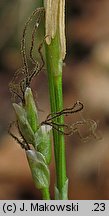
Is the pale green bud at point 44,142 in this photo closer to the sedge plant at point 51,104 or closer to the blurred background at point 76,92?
the sedge plant at point 51,104

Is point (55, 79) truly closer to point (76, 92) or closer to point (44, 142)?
point (44, 142)

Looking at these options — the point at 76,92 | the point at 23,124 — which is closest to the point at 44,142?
the point at 23,124

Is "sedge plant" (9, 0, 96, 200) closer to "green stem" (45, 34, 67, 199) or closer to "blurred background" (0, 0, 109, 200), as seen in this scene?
"green stem" (45, 34, 67, 199)

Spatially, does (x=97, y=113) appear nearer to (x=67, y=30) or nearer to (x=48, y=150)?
(x=67, y=30)

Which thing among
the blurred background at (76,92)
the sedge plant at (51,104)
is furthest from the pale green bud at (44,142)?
the blurred background at (76,92)

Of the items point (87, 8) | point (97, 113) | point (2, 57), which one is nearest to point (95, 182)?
point (97, 113)

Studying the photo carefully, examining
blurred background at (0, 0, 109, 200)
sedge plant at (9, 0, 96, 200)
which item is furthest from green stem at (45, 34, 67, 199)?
blurred background at (0, 0, 109, 200)

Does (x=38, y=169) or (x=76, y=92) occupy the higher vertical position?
(x=76, y=92)
